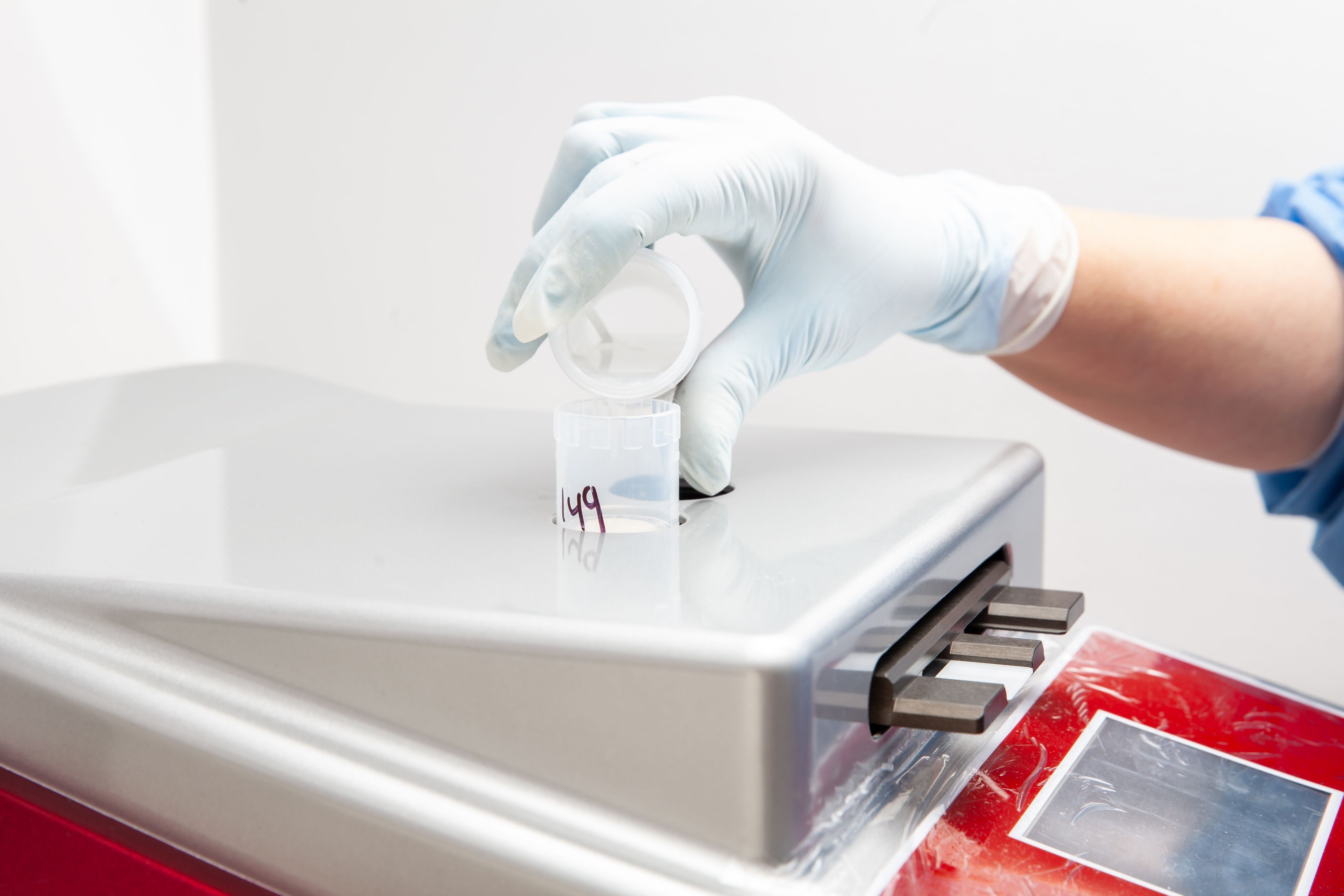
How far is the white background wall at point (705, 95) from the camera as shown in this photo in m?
1.16

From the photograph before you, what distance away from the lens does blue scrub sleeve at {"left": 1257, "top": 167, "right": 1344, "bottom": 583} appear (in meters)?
0.89

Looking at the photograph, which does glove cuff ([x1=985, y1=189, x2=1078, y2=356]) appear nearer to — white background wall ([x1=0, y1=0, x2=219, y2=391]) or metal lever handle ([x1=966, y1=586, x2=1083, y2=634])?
metal lever handle ([x1=966, y1=586, x2=1083, y2=634])

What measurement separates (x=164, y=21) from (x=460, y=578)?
4.96 feet

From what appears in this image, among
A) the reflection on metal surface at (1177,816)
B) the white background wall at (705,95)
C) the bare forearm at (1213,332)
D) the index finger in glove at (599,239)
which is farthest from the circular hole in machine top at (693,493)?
the white background wall at (705,95)

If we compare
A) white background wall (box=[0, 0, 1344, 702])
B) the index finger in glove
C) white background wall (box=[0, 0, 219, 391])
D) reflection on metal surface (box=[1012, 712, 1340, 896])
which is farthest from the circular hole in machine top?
white background wall (box=[0, 0, 219, 391])

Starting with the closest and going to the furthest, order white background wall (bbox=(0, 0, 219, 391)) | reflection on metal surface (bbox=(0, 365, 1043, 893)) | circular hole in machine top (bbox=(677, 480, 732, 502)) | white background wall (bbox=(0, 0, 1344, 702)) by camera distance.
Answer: reflection on metal surface (bbox=(0, 365, 1043, 893)) < circular hole in machine top (bbox=(677, 480, 732, 502)) < white background wall (bbox=(0, 0, 1344, 702)) < white background wall (bbox=(0, 0, 219, 391))

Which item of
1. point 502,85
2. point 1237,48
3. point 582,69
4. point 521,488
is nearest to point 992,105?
point 1237,48

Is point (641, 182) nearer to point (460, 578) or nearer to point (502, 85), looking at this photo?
point (460, 578)

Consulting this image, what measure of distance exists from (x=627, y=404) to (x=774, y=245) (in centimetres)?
20

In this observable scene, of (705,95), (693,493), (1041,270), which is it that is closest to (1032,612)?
(693,493)

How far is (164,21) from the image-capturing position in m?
1.63

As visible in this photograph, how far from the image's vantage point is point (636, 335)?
0.71 meters

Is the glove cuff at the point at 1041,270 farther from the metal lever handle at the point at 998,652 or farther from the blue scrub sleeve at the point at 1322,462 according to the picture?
the metal lever handle at the point at 998,652

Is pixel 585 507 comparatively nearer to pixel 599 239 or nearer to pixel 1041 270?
pixel 599 239
